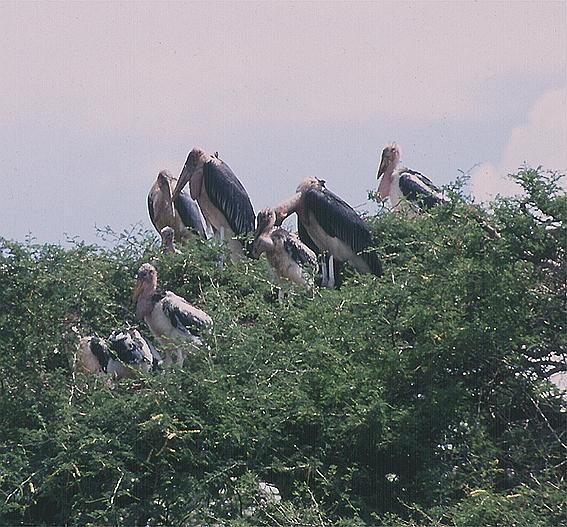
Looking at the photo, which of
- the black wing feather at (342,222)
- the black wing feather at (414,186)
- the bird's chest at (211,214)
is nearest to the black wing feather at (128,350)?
the black wing feather at (342,222)

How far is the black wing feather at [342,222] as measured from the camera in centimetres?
1181

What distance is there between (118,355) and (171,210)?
4161 millimetres

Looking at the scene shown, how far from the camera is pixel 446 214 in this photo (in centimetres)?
934

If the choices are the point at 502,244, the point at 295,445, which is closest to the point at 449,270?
the point at 502,244

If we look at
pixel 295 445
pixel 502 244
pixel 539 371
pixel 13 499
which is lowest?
pixel 13 499

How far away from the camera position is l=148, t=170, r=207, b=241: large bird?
13.8 m

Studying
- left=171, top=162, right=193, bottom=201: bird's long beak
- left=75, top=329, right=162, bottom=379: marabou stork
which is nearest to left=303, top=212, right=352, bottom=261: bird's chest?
left=171, top=162, right=193, bottom=201: bird's long beak

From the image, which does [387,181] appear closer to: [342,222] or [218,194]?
[218,194]

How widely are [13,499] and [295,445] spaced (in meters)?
1.51

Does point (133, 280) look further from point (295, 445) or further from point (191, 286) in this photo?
point (295, 445)

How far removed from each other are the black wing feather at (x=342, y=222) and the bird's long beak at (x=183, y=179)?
1620 mm

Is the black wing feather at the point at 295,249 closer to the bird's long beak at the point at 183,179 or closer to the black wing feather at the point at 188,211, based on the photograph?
the bird's long beak at the point at 183,179

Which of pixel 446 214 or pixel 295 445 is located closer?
pixel 295 445

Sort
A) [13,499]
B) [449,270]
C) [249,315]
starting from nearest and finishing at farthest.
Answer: [13,499], [449,270], [249,315]
